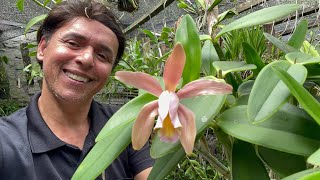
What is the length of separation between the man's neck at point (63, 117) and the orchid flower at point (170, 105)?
601 millimetres

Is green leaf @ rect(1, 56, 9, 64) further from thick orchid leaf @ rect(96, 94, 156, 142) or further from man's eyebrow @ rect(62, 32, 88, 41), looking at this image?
thick orchid leaf @ rect(96, 94, 156, 142)

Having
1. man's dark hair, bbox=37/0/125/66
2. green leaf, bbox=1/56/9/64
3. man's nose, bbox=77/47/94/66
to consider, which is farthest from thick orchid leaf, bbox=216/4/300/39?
green leaf, bbox=1/56/9/64

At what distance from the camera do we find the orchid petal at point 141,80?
0.38 meters

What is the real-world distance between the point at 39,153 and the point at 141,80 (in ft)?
1.93

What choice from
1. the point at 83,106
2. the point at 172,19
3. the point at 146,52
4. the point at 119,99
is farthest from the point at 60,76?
the point at 172,19

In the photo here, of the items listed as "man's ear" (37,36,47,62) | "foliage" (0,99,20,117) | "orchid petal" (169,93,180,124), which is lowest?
"foliage" (0,99,20,117)

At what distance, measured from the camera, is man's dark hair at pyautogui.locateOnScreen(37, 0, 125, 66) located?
99cm

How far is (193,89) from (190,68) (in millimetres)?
70

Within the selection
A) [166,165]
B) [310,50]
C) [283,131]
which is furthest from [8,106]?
[283,131]

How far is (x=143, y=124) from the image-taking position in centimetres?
38

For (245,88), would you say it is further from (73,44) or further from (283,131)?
(73,44)

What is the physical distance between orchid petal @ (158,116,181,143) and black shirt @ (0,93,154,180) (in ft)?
1.81

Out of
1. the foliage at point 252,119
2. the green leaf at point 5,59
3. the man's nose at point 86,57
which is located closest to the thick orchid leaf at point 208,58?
the foliage at point 252,119

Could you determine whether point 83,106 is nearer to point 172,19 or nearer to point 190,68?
point 190,68
